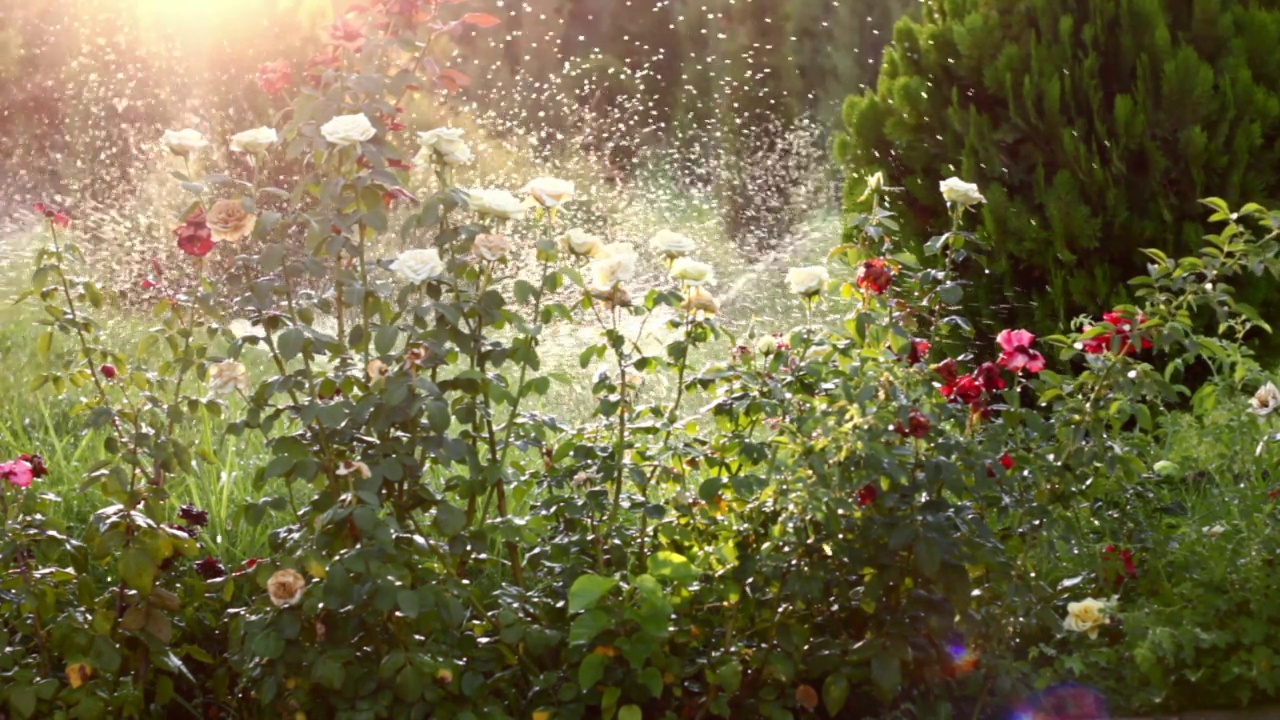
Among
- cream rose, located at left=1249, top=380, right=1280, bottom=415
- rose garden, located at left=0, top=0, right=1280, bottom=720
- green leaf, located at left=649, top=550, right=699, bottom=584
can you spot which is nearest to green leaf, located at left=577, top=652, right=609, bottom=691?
rose garden, located at left=0, top=0, right=1280, bottom=720

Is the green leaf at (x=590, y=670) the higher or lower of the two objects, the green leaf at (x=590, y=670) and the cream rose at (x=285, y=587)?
the lower

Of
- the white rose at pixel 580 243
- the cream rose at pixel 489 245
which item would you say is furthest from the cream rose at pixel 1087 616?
the cream rose at pixel 489 245

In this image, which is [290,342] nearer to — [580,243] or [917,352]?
[580,243]

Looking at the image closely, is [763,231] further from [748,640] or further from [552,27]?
[748,640]

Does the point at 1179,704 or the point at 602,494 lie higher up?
the point at 602,494

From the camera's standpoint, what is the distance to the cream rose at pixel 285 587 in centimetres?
203

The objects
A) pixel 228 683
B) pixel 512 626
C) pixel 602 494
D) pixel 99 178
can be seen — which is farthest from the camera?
pixel 99 178

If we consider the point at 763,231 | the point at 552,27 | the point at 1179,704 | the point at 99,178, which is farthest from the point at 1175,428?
the point at 552,27

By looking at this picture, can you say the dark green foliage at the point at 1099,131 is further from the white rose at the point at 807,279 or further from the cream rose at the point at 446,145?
the cream rose at the point at 446,145

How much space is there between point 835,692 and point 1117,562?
2.33ft

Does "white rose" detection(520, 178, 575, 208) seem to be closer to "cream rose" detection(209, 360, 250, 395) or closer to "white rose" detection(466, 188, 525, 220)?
"white rose" detection(466, 188, 525, 220)

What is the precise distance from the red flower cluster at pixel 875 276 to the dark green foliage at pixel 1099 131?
1.40 meters

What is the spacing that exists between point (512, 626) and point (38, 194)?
6779 millimetres

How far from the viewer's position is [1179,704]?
7.99ft
